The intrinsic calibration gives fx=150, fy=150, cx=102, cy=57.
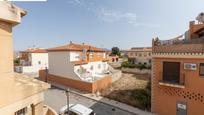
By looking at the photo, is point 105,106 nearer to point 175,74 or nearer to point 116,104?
point 116,104

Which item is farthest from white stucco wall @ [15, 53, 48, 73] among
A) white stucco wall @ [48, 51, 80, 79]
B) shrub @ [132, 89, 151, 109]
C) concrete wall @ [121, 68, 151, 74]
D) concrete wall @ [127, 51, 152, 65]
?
shrub @ [132, 89, 151, 109]

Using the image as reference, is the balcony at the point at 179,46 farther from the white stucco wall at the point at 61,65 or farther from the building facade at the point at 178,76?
the white stucco wall at the point at 61,65

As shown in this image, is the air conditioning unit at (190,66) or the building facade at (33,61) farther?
the building facade at (33,61)

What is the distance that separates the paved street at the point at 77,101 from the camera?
1531cm

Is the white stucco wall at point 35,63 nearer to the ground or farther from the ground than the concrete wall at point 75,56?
nearer to the ground

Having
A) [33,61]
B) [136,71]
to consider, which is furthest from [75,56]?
[33,61]

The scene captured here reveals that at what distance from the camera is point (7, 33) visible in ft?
12.3

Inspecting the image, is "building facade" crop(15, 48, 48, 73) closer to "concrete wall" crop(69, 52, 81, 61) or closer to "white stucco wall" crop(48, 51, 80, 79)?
"white stucco wall" crop(48, 51, 80, 79)

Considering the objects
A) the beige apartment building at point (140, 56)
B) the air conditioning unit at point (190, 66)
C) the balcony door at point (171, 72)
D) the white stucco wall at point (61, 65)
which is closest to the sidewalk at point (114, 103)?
the white stucco wall at point (61, 65)

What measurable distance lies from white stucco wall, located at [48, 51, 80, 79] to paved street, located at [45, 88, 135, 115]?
4023 millimetres

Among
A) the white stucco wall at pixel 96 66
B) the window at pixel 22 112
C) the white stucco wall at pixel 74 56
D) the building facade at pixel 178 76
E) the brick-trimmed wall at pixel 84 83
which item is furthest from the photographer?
the white stucco wall at pixel 96 66

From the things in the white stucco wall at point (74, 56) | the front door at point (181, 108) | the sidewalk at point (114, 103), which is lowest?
the sidewalk at point (114, 103)

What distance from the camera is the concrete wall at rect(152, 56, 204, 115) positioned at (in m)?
12.1

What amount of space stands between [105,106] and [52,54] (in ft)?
52.6
